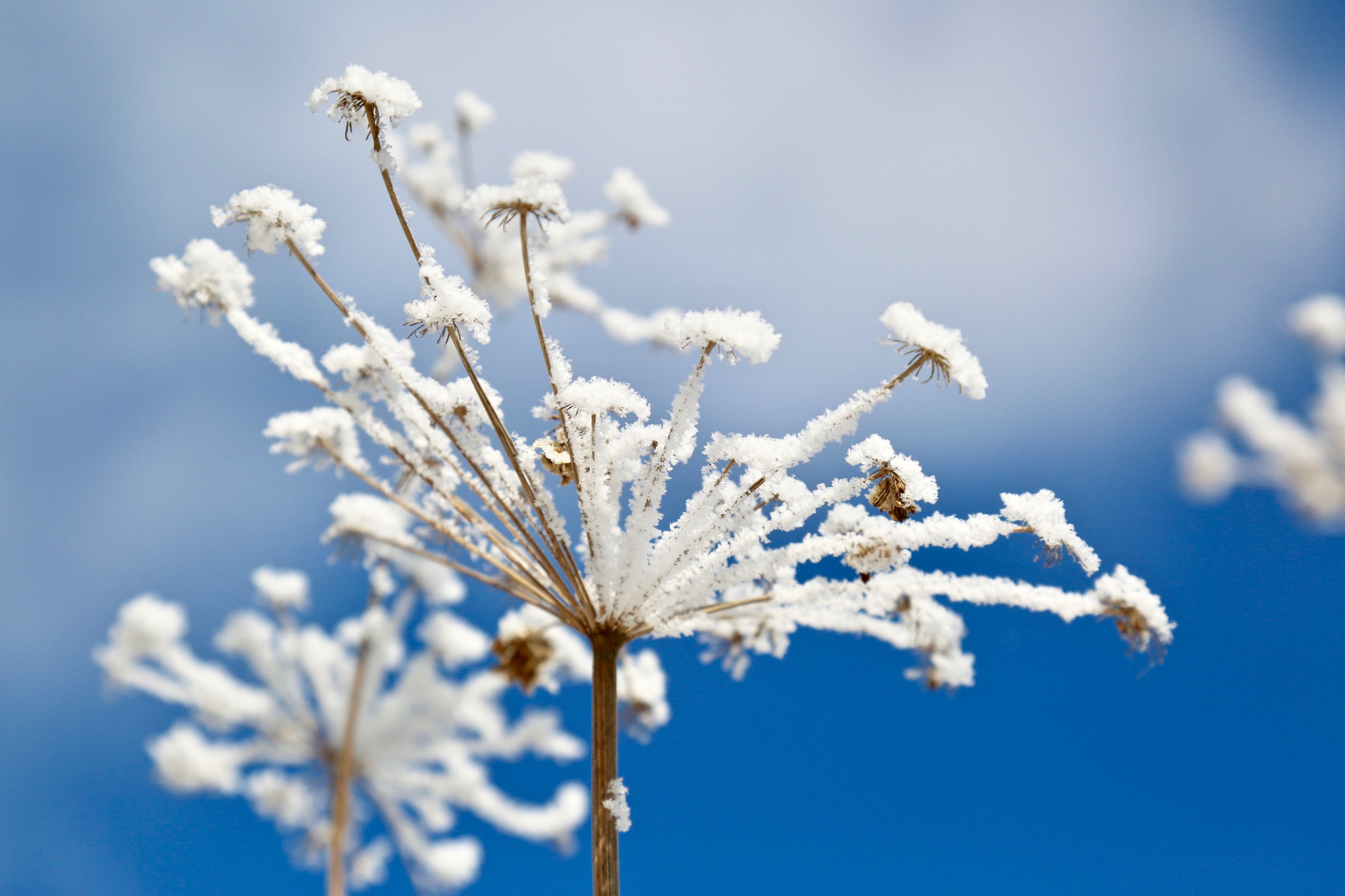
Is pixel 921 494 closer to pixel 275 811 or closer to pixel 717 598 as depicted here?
pixel 717 598

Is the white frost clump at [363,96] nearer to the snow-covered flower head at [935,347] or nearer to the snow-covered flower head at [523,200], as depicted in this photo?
the snow-covered flower head at [523,200]

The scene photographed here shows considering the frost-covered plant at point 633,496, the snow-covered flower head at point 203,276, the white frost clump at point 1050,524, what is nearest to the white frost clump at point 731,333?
the frost-covered plant at point 633,496

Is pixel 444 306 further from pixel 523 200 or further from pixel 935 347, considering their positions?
pixel 935 347

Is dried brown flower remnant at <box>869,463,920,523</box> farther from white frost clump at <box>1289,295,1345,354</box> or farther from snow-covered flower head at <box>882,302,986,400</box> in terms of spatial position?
white frost clump at <box>1289,295,1345,354</box>

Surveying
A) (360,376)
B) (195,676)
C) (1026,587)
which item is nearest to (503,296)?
(360,376)

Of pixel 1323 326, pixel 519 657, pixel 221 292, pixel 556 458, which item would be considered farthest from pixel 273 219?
pixel 1323 326
